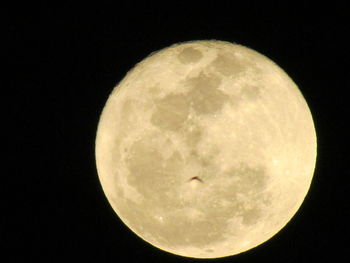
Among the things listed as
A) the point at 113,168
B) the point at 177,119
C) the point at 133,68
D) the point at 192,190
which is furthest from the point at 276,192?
the point at 133,68

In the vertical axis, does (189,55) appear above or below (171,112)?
above

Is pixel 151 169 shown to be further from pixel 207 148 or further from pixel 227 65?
pixel 227 65

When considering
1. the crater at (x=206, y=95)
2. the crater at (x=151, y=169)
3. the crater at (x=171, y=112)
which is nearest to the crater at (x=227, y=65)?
the crater at (x=206, y=95)

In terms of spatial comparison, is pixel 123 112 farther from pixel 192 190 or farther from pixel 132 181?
pixel 192 190

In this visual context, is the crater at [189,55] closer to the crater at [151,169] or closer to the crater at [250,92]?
the crater at [250,92]

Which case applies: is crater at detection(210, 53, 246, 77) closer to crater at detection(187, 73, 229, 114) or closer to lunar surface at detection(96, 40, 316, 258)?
lunar surface at detection(96, 40, 316, 258)

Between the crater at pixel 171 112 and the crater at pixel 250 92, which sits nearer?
the crater at pixel 171 112

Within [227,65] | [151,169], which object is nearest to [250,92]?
[227,65]
